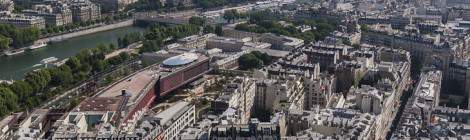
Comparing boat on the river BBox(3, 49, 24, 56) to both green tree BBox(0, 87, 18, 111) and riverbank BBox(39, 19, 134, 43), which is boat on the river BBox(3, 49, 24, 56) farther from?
green tree BBox(0, 87, 18, 111)

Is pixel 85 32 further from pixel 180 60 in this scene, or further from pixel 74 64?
pixel 180 60

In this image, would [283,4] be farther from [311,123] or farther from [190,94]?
[311,123]

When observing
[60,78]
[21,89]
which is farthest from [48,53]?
[21,89]

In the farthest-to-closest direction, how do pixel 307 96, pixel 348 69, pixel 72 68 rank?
pixel 72 68 → pixel 348 69 → pixel 307 96

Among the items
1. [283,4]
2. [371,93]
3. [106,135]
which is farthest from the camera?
[283,4]

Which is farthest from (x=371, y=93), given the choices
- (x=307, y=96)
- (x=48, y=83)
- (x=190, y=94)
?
(x=48, y=83)

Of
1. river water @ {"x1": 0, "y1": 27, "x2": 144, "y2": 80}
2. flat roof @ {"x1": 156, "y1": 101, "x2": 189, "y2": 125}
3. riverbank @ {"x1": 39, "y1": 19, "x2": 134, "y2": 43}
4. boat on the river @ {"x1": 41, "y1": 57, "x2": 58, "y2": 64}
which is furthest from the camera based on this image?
riverbank @ {"x1": 39, "y1": 19, "x2": 134, "y2": 43}

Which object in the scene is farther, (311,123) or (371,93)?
(371,93)

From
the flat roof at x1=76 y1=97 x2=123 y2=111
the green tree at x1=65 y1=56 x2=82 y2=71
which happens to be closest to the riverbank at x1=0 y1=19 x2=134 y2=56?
Result: the green tree at x1=65 y1=56 x2=82 y2=71
